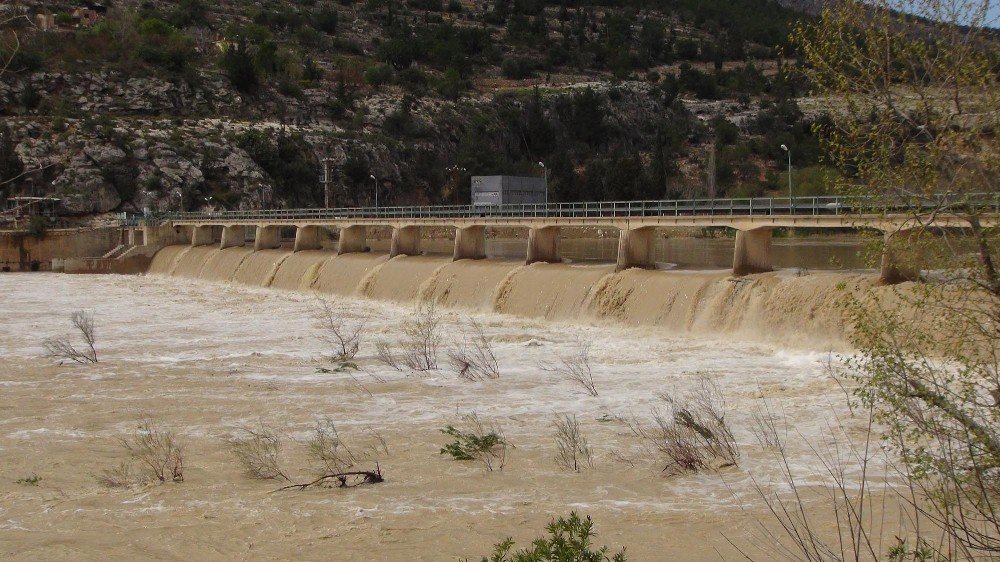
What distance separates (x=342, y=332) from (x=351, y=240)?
23.3 metres

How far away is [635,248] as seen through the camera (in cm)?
3678

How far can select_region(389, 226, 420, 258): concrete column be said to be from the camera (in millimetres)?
49434

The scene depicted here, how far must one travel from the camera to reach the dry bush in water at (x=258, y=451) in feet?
44.8

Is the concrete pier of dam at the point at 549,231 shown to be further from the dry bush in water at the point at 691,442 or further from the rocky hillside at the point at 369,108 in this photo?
the rocky hillside at the point at 369,108

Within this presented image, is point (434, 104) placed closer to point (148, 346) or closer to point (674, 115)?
point (674, 115)

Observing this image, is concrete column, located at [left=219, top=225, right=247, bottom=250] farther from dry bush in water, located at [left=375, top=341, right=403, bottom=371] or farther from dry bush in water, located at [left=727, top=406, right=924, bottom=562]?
dry bush in water, located at [left=727, top=406, right=924, bottom=562]

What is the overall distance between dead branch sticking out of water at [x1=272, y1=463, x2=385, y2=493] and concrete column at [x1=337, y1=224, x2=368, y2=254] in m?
40.1

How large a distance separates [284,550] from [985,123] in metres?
8.81

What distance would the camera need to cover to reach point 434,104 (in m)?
131

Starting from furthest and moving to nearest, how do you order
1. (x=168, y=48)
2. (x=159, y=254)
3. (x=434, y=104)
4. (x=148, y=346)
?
(x=434, y=104), (x=168, y=48), (x=159, y=254), (x=148, y=346)

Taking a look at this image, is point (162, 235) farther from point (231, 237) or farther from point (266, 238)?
point (266, 238)

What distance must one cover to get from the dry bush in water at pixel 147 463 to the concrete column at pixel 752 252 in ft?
68.4

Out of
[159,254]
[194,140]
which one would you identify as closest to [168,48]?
[194,140]

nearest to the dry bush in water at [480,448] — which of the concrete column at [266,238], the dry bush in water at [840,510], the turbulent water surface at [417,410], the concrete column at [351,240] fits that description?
the turbulent water surface at [417,410]
